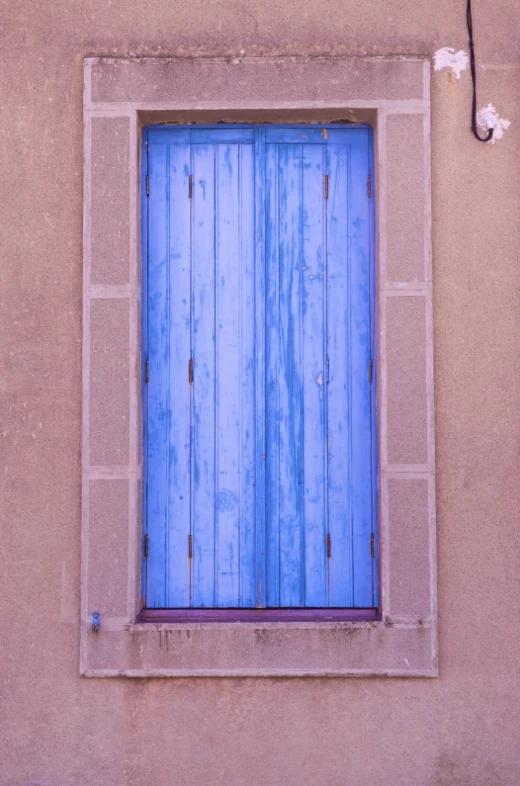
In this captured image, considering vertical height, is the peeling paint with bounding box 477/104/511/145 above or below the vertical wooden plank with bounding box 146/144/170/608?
above

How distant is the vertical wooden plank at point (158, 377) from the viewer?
3.95 meters

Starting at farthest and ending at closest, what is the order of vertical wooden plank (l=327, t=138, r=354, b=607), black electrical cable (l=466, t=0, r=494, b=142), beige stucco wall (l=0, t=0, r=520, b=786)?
vertical wooden plank (l=327, t=138, r=354, b=607) → black electrical cable (l=466, t=0, r=494, b=142) → beige stucco wall (l=0, t=0, r=520, b=786)

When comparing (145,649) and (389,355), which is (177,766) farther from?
(389,355)

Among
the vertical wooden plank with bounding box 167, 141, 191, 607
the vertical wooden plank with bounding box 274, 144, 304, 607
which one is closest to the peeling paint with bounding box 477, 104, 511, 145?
the vertical wooden plank with bounding box 274, 144, 304, 607

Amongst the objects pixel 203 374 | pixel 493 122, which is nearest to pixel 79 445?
pixel 203 374

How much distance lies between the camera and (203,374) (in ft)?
13.1

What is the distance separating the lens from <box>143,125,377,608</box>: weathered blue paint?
395cm

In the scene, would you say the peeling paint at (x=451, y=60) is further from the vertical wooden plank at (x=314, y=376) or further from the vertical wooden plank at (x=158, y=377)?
the vertical wooden plank at (x=158, y=377)

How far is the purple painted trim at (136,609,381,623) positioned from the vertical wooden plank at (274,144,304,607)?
0.26ft

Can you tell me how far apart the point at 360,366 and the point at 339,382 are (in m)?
0.14

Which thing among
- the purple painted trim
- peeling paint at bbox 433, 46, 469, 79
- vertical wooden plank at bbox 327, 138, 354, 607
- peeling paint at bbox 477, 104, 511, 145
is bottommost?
the purple painted trim

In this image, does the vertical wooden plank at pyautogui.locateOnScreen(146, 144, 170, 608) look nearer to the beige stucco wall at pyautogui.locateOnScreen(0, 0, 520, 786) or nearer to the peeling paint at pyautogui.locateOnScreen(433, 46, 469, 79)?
the beige stucco wall at pyautogui.locateOnScreen(0, 0, 520, 786)

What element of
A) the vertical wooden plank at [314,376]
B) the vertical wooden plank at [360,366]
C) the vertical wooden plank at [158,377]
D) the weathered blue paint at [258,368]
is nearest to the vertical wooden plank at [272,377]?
the weathered blue paint at [258,368]

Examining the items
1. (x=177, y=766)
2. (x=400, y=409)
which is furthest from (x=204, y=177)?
(x=177, y=766)
